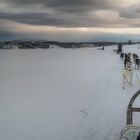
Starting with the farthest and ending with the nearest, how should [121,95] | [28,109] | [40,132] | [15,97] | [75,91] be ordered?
[75,91] → [15,97] → [121,95] → [28,109] → [40,132]

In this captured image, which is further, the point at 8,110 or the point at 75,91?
the point at 75,91

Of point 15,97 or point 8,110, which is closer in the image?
point 8,110

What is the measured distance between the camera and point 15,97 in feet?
52.0

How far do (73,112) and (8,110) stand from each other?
229 cm

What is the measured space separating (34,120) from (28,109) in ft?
6.01

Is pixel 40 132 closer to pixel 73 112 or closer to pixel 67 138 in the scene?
pixel 67 138

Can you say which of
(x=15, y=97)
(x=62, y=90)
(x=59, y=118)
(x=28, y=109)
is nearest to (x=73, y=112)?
(x=59, y=118)

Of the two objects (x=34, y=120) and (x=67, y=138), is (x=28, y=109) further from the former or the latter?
(x=67, y=138)

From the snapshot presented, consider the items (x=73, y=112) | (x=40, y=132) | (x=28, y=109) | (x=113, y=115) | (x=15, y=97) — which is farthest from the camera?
(x=15, y=97)

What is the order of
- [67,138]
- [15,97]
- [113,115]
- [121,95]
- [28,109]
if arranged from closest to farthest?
[67,138] → [113,115] → [28,109] → [121,95] → [15,97]

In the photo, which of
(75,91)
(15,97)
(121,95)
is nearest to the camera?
(121,95)

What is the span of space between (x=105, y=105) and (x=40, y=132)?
314 cm

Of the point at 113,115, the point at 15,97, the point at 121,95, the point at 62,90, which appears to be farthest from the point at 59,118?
the point at 62,90

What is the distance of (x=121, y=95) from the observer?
14.1 meters
